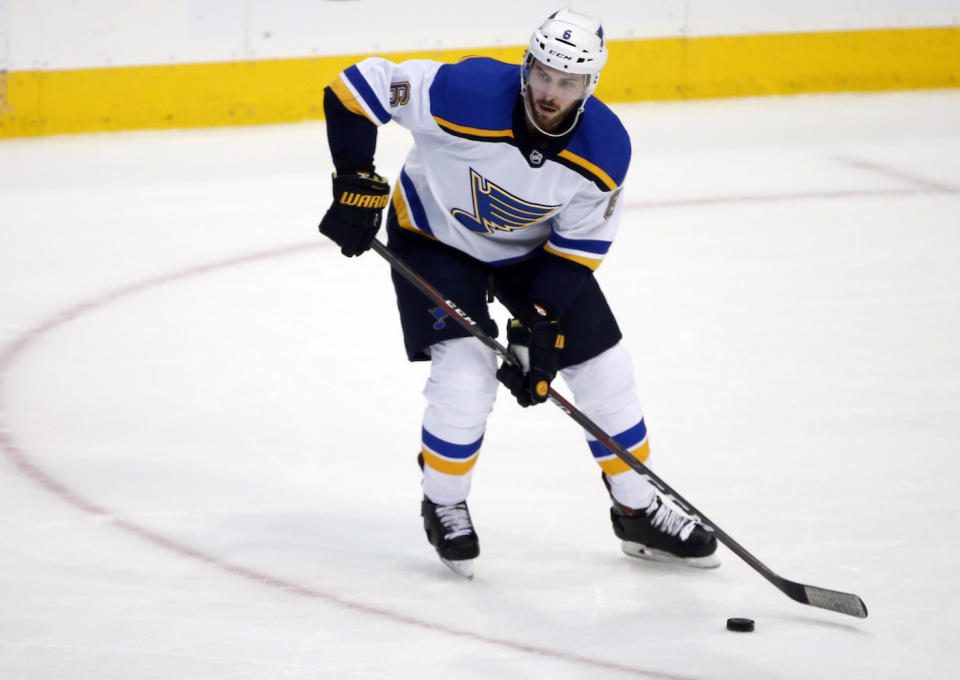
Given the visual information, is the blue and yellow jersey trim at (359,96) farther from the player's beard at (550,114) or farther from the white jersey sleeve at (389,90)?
the player's beard at (550,114)

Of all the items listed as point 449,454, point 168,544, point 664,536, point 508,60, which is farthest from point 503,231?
point 508,60

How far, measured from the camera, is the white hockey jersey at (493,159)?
7.89 ft

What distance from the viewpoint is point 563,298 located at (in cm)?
252

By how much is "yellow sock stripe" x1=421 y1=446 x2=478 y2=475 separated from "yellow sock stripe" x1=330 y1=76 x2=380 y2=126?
0.65m

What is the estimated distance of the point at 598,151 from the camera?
2408mm

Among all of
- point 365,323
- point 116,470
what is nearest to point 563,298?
point 116,470

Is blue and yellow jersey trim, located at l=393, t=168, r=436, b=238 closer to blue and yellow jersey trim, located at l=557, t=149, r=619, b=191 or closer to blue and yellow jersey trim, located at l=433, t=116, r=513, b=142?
blue and yellow jersey trim, located at l=433, t=116, r=513, b=142

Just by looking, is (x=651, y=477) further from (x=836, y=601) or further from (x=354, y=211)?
(x=354, y=211)

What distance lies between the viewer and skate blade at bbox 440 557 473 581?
2535mm

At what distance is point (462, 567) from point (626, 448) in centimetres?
40

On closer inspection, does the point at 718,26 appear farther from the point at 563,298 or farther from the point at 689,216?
the point at 563,298

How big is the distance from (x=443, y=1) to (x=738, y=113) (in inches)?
62.4

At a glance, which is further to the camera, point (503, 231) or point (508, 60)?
point (508, 60)

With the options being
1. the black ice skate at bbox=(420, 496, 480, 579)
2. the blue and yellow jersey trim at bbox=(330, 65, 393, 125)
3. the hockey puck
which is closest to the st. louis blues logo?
the blue and yellow jersey trim at bbox=(330, 65, 393, 125)
